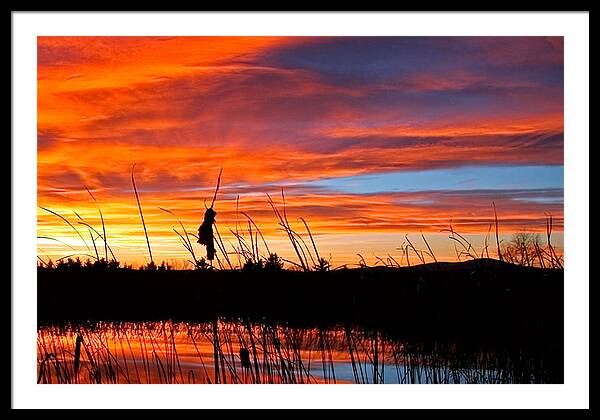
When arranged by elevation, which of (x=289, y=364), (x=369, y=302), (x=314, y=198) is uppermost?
(x=314, y=198)

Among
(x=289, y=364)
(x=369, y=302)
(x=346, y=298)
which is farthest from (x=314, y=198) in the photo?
(x=289, y=364)

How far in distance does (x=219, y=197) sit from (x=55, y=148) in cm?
132

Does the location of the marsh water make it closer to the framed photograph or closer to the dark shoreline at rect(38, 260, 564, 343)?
the framed photograph

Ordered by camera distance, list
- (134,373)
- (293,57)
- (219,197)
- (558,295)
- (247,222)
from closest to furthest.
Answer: (247,222) → (134,373) → (558,295) → (219,197) → (293,57)

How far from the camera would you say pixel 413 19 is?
4.07 meters

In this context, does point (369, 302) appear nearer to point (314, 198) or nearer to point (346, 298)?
point (346, 298)

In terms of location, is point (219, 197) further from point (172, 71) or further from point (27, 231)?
point (27, 231)

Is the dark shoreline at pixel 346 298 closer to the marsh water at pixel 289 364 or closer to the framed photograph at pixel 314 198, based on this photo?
the framed photograph at pixel 314 198

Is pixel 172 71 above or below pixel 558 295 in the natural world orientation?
above

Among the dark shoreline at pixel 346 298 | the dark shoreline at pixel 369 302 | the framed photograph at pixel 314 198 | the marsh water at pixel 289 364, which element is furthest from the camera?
the dark shoreline at pixel 346 298

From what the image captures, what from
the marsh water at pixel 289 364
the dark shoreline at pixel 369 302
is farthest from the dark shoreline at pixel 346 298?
the marsh water at pixel 289 364

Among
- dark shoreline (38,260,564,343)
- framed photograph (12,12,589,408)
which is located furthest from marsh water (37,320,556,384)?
dark shoreline (38,260,564,343)
